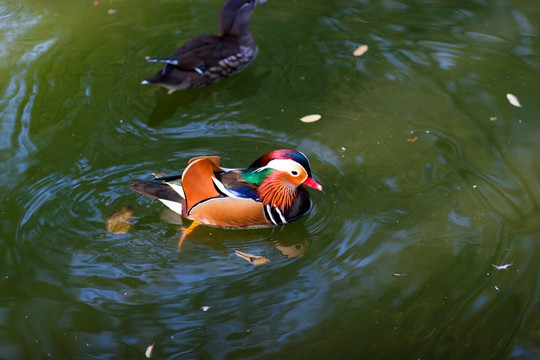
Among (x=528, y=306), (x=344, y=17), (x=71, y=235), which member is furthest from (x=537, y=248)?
(x=344, y=17)

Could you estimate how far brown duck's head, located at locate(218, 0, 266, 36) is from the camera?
595 cm

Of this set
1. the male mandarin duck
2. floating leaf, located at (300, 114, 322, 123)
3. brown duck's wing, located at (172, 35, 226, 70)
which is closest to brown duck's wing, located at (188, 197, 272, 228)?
floating leaf, located at (300, 114, 322, 123)

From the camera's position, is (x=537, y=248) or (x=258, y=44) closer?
(x=537, y=248)

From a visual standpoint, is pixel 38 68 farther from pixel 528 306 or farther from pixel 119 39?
pixel 528 306

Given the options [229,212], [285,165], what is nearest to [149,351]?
[229,212]

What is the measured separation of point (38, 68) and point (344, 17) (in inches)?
126

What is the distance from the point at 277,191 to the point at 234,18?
2.46m

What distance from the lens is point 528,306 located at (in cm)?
365

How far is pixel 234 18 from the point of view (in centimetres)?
596

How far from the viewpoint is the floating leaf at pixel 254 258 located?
3.93m

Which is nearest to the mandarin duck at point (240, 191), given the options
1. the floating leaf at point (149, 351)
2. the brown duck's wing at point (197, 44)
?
the floating leaf at point (149, 351)

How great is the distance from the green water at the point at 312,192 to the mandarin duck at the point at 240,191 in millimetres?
128

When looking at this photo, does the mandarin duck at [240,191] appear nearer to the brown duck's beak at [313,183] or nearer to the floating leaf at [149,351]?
the brown duck's beak at [313,183]

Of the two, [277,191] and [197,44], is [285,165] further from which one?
[197,44]
